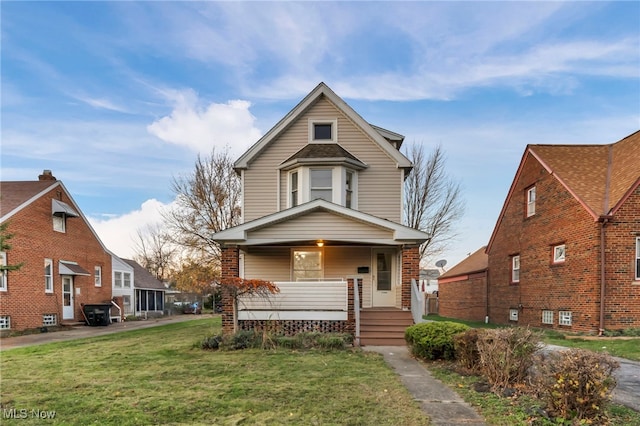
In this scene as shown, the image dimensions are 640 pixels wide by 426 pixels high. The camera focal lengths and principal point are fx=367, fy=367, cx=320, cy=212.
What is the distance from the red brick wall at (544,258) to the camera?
12.2m

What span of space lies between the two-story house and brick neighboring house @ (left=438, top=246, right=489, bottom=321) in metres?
9.42

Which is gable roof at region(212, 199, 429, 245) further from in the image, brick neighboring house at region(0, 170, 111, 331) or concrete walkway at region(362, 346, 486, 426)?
brick neighboring house at region(0, 170, 111, 331)

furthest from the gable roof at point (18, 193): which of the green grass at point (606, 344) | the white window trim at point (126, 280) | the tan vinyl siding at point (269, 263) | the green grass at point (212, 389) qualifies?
the green grass at point (606, 344)

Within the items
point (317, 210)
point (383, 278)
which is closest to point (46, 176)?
point (317, 210)

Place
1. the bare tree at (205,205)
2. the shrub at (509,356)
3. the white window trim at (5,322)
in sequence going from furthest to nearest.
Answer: the bare tree at (205,205), the white window trim at (5,322), the shrub at (509,356)

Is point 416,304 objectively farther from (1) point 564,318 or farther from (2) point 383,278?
(1) point 564,318

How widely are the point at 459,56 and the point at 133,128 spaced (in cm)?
1387

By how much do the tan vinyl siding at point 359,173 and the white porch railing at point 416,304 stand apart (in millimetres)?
3444

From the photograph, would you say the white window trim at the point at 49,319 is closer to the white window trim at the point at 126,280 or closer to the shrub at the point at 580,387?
the white window trim at the point at 126,280

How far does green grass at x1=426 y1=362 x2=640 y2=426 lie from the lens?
162 inches

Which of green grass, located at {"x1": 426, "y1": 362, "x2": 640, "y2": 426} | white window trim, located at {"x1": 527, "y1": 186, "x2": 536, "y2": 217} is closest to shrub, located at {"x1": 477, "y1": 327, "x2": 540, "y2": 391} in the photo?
green grass, located at {"x1": 426, "y1": 362, "x2": 640, "y2": 426}

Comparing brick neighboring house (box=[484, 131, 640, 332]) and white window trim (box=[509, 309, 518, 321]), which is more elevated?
brick neighboring house (box=[484, 131, 640, 332])

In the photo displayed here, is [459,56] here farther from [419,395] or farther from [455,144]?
[419,395]

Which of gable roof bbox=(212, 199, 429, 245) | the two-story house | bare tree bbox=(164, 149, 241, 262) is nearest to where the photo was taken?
gable roof bbox=(212, 199, 429, 245)
